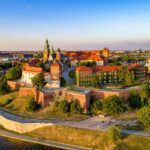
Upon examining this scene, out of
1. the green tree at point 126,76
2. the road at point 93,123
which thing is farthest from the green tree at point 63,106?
the green tree at point 126,76

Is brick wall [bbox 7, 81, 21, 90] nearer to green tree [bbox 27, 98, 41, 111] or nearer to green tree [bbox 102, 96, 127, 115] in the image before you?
green tree [bbox 27, 98, 41, 111]

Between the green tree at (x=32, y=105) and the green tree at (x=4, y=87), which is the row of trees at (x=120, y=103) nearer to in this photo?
the green tree at (x=32, y=105)

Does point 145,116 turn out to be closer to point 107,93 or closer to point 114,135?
point 114,135

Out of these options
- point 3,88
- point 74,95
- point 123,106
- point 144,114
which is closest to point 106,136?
point 144,114

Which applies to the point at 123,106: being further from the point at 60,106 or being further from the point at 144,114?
the point at 60,106

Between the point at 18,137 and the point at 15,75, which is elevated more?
the point at 15,75
